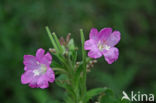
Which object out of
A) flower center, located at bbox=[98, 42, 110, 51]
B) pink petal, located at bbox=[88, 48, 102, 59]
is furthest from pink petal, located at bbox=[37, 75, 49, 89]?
flower center, located at bbox=[98, 42, 110, 51]

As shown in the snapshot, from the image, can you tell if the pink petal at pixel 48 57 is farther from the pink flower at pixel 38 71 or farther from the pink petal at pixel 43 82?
the pink petal at pixel 43 82

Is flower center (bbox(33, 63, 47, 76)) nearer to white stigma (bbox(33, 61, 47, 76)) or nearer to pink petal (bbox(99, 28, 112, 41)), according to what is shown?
white stigma (bbox(33, 61, 47, 76))

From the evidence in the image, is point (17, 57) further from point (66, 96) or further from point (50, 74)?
point (50, 74)

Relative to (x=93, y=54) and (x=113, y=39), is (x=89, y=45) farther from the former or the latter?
(x=113, y=39)

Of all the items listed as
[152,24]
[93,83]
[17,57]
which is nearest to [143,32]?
[152,24]

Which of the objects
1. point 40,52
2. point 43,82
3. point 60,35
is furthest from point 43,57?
point 60,35
